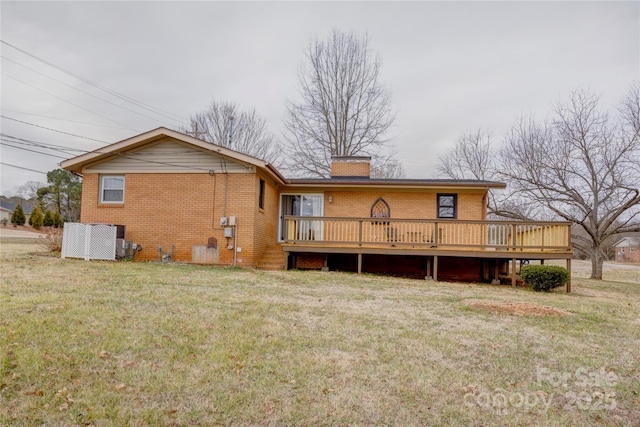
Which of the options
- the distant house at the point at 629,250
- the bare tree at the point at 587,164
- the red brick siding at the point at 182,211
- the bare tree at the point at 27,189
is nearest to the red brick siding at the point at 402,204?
the red brick siding at the point at 182,211

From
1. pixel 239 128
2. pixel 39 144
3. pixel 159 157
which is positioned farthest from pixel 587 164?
pixel 239 128

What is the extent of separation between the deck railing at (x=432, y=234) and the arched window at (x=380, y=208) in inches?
35.2

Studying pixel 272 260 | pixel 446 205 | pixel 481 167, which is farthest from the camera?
pixel 481 167

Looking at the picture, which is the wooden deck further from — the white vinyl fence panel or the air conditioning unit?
the white vinyl fence panel

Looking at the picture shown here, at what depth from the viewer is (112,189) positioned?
44.5 ft

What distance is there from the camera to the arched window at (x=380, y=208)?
15.2 m

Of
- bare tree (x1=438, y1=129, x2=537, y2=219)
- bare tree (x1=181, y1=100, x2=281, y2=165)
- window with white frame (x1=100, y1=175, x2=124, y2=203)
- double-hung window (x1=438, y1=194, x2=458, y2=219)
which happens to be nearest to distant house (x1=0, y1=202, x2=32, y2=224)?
bare tree (x1=181, y1=100, x2=281, y2=165)

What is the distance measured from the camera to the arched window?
49.8ft

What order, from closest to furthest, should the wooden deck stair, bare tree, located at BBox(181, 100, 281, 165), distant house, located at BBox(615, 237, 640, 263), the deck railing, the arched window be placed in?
1. the deck railing
2. the wooden deck stair
3. the arched window
4. bare tree, located at BBox(181, 100, 281, 165)
5. distant house, located at BBox(615, 237, 640, 263)

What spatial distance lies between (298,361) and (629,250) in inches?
2811

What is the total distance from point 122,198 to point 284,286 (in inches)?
300

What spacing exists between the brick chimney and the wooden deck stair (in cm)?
511

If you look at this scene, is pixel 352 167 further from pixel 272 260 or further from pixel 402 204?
pixel 272 260

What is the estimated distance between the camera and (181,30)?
16.0 meters
